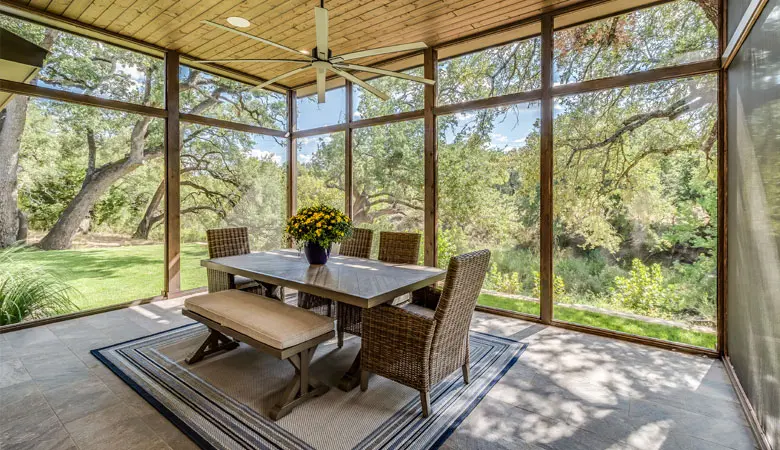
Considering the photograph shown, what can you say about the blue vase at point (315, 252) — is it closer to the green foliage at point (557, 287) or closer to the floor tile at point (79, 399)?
the floor tile at point (79, 399)

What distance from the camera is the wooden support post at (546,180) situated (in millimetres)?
3867

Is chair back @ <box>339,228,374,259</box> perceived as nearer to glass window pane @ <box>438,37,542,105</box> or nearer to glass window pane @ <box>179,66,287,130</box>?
glass window pane @ <box>438,37,542,105</box>

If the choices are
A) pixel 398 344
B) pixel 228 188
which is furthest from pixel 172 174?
pixel 398 344

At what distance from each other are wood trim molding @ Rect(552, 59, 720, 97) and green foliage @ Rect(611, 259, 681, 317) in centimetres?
170

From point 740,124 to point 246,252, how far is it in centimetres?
448

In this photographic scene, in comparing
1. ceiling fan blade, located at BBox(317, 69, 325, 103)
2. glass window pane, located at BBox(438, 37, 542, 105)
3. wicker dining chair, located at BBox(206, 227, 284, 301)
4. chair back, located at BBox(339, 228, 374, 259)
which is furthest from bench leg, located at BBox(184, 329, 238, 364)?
glass window pane, located at BBox(438, 37, 542, 105)

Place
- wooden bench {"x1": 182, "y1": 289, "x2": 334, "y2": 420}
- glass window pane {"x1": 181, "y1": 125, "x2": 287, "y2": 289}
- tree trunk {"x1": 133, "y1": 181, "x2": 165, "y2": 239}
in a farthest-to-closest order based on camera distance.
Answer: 1. glass window pane {"x1": 181, "y1": 125, "x2": 287, "y2": 289}
2. tree trunk {"x1": 133, "y1": 181, "x2": 165, "y2": 239}
3. wooden bench {"x1": 182, "y1": 289, "x2": 334, "y2": 420}

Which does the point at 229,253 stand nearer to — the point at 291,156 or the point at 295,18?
the point at 295,18

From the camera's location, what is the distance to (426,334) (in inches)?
84.0

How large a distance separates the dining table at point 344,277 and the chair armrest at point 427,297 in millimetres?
161

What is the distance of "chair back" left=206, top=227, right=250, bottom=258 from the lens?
3.77 m

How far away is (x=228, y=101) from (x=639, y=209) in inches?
218

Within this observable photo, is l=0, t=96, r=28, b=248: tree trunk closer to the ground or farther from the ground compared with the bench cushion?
farther from the ground

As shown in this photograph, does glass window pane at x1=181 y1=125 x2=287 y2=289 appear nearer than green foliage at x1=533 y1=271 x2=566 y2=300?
No
